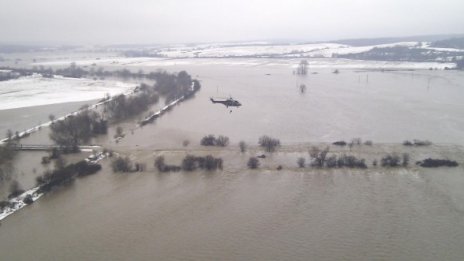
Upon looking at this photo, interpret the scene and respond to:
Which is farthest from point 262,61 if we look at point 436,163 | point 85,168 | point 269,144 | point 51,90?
point 85,168

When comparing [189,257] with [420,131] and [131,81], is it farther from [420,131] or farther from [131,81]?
[131,81]

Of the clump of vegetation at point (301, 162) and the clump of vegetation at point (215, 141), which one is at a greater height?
the clump of vegetation at point (215, 141)

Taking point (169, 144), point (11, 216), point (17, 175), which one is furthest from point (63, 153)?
point (11, 216)

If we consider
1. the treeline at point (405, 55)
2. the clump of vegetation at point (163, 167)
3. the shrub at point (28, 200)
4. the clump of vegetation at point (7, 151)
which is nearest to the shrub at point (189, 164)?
the clump of vegetation at point (163, 167)

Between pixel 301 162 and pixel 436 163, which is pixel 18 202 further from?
pixel 436 163

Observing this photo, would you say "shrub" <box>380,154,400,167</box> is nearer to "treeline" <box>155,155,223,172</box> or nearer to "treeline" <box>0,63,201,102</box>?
"treeline" <box>155,155,223,172</box>

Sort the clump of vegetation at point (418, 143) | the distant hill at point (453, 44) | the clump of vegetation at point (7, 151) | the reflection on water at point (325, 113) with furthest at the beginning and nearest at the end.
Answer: the distant hill at point (453, 44) → the reflection on water at point (325, 113) → the clump of vegetation at point (418, 143) → the clump of vegetation at point (7, 151)

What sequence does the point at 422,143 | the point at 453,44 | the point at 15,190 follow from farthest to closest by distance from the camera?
the point at 453,44, the point at 422,143, the point at 15,190

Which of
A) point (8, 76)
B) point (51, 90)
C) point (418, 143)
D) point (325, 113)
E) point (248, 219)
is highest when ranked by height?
point (8, 76)

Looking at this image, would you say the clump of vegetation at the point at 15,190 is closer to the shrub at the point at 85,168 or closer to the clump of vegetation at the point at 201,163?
the shrub at the point at 85,168
